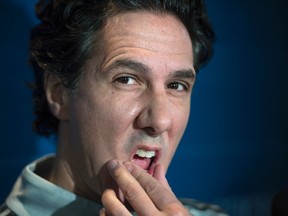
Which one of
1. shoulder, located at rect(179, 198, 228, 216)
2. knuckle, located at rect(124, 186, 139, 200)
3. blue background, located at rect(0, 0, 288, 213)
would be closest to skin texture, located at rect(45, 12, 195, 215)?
knuckle, located at rect(124, 186, 139, 200)

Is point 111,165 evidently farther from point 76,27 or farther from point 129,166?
point 76,27

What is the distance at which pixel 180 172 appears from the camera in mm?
1594

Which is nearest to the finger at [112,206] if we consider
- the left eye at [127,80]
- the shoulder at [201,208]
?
the left eye at [127,80]

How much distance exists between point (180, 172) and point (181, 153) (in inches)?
2.9

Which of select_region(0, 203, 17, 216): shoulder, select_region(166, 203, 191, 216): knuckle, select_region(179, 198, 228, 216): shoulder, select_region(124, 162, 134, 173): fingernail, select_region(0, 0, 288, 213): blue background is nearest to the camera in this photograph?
select_region(166, 203, 191, 216): knuckle

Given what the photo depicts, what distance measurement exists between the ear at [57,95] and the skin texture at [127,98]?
0.12 feet

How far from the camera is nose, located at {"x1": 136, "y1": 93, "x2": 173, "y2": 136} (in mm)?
989

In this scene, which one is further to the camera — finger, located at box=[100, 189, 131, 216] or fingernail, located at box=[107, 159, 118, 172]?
fingernail, located at box=[107, 159, 118, 172]

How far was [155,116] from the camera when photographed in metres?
0.99

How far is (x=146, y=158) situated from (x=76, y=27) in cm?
38

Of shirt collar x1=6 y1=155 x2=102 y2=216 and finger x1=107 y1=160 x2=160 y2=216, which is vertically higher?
finger x1=107 y1=160 x2=160 y2=216

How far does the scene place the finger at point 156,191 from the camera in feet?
2.75

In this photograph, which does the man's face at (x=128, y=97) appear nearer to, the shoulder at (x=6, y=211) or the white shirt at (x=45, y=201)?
the white shirt at (x=45, y=201)

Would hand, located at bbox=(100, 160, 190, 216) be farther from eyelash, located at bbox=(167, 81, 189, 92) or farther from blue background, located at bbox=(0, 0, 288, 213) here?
blue background, located at bbox=(0, 0, 288, 213)
